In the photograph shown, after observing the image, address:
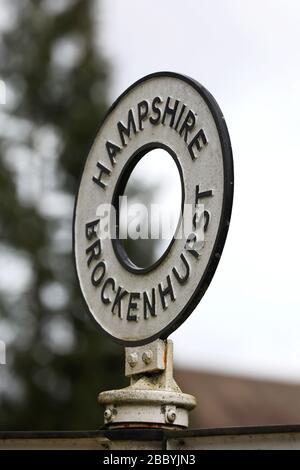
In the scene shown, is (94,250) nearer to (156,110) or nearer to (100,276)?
(100,276)

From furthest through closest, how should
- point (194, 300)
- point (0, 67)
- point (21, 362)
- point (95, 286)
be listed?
point (0, 67), point (21, 362), point (95, 286), point (194, 300)

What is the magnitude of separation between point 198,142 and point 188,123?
103 millimetres

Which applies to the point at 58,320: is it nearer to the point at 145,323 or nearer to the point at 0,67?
the point at 0,67

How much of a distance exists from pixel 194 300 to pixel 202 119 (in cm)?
63

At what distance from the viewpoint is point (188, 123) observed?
4199 mm

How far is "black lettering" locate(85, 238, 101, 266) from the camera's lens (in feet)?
15.0

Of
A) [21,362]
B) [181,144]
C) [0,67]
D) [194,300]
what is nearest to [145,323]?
[194,300]

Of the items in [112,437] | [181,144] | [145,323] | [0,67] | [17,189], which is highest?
[0,67]

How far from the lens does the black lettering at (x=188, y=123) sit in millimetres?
4176

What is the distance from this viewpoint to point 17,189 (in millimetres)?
19109

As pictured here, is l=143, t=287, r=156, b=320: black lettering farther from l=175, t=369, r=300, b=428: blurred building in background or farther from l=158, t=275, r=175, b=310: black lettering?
l=175, t=369, r=300, b=428: blurred building in background

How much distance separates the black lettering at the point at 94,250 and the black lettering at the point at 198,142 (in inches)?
24.7

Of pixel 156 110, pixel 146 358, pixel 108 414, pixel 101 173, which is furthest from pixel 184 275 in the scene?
pixel 101 173

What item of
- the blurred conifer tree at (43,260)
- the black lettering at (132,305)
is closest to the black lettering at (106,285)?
the black lettering at (132,305)
